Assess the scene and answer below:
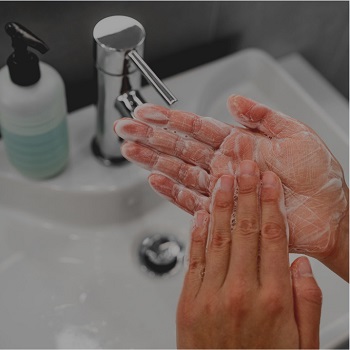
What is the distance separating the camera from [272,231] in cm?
58

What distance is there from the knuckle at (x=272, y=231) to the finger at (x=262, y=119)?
142 millimetres

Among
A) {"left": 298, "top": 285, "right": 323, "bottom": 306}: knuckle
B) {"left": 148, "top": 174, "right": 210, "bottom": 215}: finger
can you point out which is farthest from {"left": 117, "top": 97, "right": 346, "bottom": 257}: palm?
{"left": 298, "top": 285, "right": 323, "bottom": 306}: knuckle

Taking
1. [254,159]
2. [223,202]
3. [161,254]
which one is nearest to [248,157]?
[254,159]

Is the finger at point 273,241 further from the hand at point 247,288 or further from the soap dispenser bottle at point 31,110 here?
the soap dispenser bottle at point 31,110

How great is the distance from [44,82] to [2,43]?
3.4 inches

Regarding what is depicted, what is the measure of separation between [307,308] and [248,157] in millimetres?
208

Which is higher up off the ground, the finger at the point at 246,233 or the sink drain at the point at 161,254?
the finger at the point at 246,233

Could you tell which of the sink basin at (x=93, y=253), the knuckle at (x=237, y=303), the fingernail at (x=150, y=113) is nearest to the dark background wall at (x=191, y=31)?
the sink basin at (x=93, y=253)

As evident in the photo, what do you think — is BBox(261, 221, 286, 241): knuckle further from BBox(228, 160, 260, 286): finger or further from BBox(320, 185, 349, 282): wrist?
BBox(320, 185, 349, 282): wrist

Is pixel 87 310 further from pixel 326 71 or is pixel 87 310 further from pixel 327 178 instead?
pixel 326 71

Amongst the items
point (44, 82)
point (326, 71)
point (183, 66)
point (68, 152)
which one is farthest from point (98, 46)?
point (326, 71)

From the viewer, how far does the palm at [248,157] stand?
672 millimetres

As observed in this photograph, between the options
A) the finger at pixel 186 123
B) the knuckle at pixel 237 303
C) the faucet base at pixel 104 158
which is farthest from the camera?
the faucet base at pixel 104 158

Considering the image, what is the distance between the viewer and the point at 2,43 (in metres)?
0.71
